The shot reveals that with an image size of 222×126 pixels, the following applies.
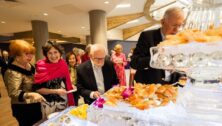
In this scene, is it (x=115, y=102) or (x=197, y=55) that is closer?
(x=197, y=55)

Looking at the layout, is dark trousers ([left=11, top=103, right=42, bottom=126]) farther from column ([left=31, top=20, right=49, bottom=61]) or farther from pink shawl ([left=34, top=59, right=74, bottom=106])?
column ([left=31, top=20, right=49, bottom=61])

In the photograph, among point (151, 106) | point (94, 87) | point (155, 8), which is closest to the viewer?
point (151, 106)

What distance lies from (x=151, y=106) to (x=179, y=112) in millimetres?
96

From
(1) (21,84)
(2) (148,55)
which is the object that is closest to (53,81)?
(1) (21,84)

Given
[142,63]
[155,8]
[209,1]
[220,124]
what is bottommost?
[220,124]

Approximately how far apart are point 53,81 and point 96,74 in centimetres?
39

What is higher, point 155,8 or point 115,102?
point 155,8

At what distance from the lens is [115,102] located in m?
0.73

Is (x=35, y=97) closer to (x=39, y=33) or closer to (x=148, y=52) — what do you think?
(x=148, y=52)

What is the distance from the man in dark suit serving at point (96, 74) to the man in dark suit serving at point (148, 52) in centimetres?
35

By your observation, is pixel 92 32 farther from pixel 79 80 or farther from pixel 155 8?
pixel 79 80

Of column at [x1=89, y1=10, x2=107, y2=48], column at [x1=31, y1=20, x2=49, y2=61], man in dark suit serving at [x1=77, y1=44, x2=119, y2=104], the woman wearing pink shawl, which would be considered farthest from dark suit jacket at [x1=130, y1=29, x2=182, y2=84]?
column at [x1=31, y1=20, x2=49, y2=61]

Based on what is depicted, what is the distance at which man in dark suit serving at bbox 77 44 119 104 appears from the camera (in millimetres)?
1849

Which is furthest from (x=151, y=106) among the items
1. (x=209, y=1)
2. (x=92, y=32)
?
(x=92, y=32)
